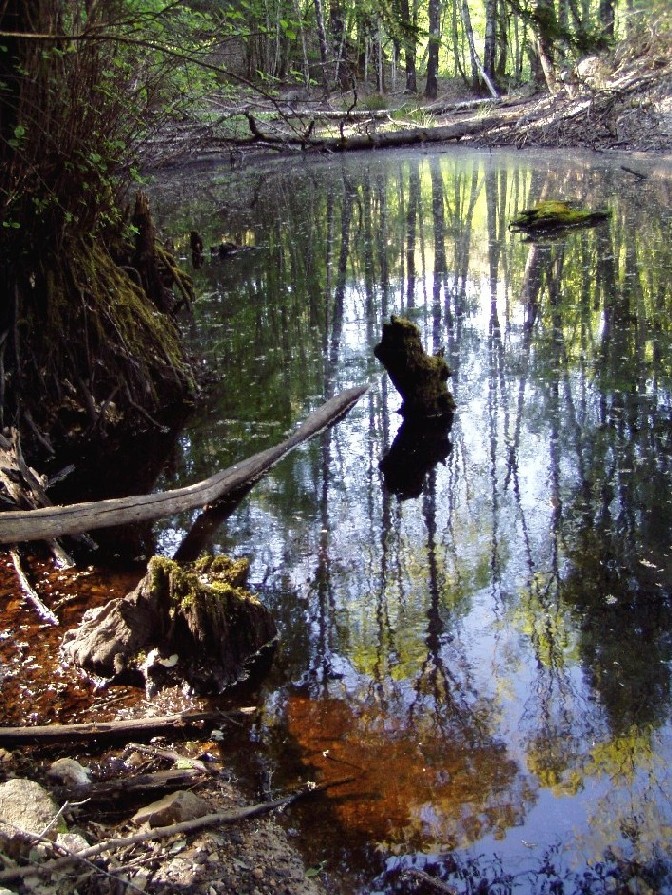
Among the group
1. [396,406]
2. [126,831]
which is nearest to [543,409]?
[396,406]

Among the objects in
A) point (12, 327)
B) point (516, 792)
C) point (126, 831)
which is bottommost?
point (516, 792)

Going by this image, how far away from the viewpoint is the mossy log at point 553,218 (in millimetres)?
15289

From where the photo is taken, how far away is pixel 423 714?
410 cm

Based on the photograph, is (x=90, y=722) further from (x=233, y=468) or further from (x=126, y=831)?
(x=233, y=468)

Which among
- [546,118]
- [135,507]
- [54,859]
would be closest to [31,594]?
[135,507]

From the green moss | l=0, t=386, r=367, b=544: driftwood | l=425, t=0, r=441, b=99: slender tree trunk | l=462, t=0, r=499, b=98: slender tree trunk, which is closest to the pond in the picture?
l=0, t=386, r=367, b=544: driftwood

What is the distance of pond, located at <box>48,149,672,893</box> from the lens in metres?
3.47

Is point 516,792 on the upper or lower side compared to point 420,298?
lower

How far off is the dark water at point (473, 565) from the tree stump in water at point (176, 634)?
27 centimetres

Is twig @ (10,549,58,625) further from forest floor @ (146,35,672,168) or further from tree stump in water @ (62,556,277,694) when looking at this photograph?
forest floor @ (146,35,672,168)

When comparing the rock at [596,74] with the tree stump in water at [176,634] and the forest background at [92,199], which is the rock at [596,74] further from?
the tree stump in water at [176,634]

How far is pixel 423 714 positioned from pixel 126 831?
152cm

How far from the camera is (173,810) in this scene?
318 centimetres

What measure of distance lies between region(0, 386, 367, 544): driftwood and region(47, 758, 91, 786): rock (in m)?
1.85
